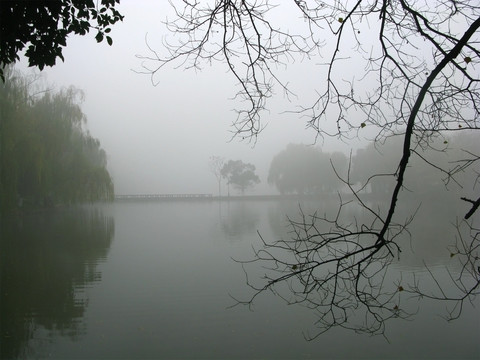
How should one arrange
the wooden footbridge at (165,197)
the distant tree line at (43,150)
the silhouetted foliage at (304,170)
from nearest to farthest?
the distant tree line at (43,150), the silhouetted foliage at (304,170), the wooden footbridge at (165,197)

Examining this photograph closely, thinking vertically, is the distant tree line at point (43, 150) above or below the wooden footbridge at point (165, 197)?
above

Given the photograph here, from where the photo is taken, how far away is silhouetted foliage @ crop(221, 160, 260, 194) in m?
42.2

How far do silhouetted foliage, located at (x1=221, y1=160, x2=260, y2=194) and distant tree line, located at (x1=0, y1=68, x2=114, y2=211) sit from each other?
1000 inches

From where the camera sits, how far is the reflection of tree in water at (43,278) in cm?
384

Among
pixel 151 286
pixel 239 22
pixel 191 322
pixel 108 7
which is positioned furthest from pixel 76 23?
pixel 151 286

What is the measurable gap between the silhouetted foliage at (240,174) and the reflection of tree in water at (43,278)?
104ft

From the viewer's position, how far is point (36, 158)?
427 inches

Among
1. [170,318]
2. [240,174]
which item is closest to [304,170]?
[240,174]

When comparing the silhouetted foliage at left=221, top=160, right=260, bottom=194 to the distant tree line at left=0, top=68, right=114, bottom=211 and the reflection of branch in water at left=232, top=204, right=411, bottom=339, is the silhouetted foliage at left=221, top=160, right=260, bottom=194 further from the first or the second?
the reflection of branch in water at left=232, top=204, right=411, bottom=339

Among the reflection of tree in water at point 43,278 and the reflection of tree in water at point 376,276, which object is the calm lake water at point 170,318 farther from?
the reflection of tree in water at point 376,276

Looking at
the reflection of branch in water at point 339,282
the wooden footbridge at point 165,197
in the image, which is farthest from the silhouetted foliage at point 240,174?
the reflection of branch in water at point 339,282

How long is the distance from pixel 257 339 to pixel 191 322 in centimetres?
79

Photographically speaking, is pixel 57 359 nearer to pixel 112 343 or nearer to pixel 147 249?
pixel 112 343

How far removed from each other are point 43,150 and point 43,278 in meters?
6.80
